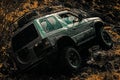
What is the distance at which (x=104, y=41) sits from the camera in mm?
12961

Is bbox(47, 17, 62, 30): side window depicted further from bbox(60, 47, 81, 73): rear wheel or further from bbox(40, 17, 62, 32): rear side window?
bbox(60, 47, 81, 73): rear wheel

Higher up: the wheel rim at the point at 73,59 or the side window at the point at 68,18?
the side window at the point at 68,18

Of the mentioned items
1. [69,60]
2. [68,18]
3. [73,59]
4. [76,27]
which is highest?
[68,18]

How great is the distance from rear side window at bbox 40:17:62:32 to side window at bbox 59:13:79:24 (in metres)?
0.47

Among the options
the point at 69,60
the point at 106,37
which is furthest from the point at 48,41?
the point at 106,37

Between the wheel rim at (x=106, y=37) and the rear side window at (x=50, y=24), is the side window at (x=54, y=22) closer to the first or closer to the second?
the rear side window at (x=50, y=24)

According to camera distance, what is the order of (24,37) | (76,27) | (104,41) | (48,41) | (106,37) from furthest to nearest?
(106,37) < (104,41) < (76,27) < (24,37) < (48,41)

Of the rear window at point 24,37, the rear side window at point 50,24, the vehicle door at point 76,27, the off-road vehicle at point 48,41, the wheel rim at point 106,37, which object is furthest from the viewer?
the wheel rim at point 106,37

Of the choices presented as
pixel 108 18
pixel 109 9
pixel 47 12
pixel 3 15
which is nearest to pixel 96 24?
pixel 47 12

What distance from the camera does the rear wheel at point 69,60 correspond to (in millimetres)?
10445

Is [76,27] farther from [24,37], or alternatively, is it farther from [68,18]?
[24,37]

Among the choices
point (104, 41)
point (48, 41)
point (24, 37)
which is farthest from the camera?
point (104, 41)

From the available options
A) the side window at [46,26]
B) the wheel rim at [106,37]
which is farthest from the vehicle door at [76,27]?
the wheel rim at [106,37]

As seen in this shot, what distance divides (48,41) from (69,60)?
3.01 ft
